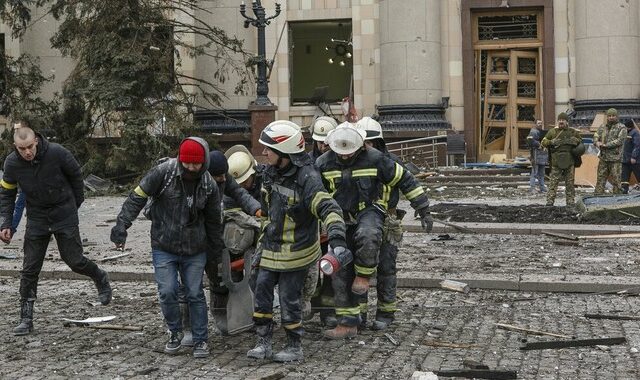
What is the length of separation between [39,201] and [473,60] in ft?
74.3

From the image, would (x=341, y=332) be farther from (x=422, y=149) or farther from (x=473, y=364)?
(x=422, y=149)

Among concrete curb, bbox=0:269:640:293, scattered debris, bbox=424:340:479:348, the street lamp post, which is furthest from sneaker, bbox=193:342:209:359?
the street lamp post

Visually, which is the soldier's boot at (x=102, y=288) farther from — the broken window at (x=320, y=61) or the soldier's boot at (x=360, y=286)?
the broken window at (x=320, y=61)

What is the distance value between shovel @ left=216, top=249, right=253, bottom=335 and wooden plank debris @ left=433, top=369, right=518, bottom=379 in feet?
6.70

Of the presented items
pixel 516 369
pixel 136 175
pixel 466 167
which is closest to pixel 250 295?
pixel 516 369

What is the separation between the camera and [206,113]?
1210 inches

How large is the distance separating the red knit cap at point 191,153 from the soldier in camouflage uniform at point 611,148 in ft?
46.4

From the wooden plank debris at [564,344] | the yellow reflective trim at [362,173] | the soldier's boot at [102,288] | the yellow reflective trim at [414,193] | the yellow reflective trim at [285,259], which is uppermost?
the yellow reflective trim at [362,173]

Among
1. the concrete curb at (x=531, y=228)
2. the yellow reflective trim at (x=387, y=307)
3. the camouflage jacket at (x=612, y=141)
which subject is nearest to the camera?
the yellow reflective trim at (x=387, y=307)

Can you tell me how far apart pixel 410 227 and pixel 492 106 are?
14936mm

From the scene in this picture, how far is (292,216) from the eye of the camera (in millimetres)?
→ 8062

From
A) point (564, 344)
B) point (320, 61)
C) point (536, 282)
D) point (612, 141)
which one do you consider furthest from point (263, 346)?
point (320, 61)

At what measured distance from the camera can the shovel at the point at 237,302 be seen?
28.7 feet

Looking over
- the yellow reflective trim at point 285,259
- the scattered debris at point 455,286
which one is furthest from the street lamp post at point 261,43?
the yellow reflective trim at point 285,259
